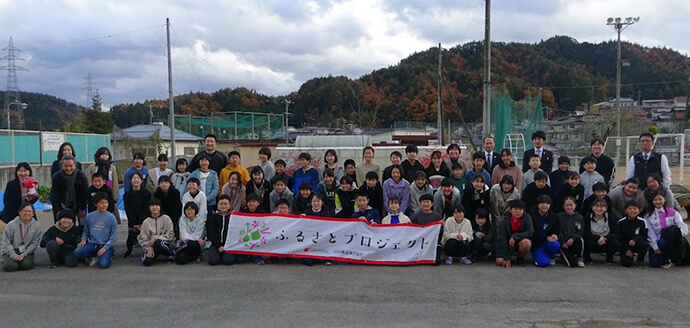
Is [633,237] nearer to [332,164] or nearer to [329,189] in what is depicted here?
[329,189]

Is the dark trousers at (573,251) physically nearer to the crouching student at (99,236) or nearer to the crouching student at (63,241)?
the crouching student at (99,236)

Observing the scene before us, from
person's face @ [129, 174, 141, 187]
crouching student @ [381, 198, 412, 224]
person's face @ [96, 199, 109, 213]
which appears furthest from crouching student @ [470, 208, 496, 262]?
person's face @ [96, 199, 109, 213]

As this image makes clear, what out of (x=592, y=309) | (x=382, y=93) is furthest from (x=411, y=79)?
(x=592, y=309)

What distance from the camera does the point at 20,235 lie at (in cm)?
712

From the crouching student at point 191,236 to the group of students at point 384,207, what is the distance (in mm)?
14

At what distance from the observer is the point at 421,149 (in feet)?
58.1

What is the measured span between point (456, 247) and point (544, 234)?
3.94 ft

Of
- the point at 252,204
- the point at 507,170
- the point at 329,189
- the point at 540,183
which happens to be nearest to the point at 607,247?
the point at 540,183

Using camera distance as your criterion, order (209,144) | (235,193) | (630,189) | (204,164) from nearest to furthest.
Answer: (630,189), (235,193), (204,164), (209,144)

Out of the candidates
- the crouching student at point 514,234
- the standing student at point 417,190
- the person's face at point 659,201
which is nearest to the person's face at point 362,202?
the standing student at point 417,190

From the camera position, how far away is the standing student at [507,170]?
793 centimetres

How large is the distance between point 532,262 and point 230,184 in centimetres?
447

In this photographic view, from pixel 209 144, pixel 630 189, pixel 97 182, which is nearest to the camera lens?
pixel 630 189

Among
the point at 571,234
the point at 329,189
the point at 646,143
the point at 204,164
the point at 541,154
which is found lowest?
the point at 571,234
